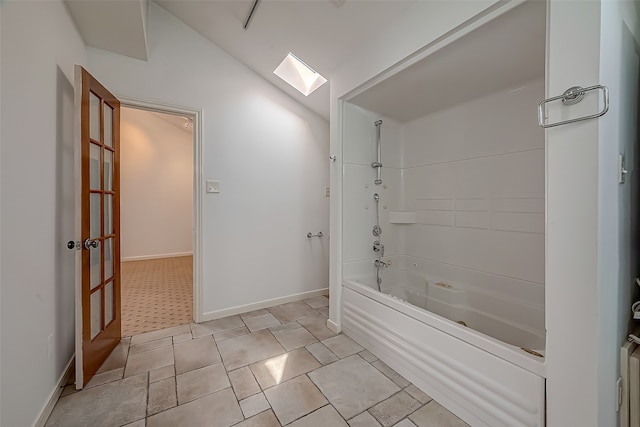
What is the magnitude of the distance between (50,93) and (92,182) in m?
0.58

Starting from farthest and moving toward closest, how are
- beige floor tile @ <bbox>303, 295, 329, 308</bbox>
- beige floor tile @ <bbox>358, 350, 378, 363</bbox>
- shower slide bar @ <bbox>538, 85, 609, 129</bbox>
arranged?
1. beige floor tile @ <bbox>303, 295, 329, 308</bbox>
2. beige floor tile @ <bbox>358, 350, 378, 363</bbox>
3. shower slide bar @ <bbox>538, 85, 609, 129</bbox>

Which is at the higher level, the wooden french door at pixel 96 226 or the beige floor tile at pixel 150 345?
the wooden french door at pixel 96 226

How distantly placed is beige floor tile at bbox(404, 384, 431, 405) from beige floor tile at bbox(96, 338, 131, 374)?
6.58 ft

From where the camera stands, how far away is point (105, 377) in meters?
1.69

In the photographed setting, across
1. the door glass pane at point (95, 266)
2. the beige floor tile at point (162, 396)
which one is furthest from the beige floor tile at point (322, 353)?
the door glass pane at point (95, 266)

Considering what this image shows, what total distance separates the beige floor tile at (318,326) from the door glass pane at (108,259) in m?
1.70

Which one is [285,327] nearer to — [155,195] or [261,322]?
[261,322]

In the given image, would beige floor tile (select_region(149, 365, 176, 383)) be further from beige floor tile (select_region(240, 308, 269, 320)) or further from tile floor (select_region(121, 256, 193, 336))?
beige floor tile (select_region(240, 308, 269, 320))

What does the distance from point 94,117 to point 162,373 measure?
1.88 m

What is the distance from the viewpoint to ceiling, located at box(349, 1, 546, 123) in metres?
1.30

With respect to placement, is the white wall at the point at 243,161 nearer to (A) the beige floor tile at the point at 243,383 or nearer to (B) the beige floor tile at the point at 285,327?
(B) the beige floor tile at the point at 285,327

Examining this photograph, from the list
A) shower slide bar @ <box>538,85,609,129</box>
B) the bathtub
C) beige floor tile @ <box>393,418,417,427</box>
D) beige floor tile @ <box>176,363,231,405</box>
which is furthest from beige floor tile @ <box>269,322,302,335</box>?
shower slide bar @ <box>538,85,609,129</box>

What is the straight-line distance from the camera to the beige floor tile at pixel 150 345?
79.9 inches

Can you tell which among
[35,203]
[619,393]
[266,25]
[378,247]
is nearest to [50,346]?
[35,203]
